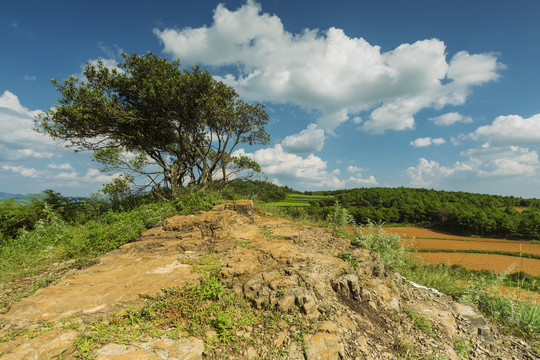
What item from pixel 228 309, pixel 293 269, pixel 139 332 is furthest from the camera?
pixel 293 269

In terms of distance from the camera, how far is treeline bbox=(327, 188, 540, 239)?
36.0m

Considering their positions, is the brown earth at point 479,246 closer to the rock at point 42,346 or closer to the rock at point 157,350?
the rock at point 157,350

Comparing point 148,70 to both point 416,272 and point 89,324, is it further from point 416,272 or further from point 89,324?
point 416,272

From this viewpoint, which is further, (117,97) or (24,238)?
(117,97)

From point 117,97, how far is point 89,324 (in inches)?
483

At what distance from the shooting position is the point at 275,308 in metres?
3.21

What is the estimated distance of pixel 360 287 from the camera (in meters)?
4.05

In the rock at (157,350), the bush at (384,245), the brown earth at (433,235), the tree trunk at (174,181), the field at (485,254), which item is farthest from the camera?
the brown earth at (433,235)

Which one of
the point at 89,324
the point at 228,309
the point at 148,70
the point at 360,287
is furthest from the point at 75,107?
the point at 360,287

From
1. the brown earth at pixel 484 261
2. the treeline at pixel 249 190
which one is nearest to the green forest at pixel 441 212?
the brown earth at pixel 484 261

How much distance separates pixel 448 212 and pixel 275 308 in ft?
175

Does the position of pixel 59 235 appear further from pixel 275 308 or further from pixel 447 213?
pixel 447 213

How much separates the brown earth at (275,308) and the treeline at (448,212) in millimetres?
32840

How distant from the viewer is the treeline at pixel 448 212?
3597 centimetres
